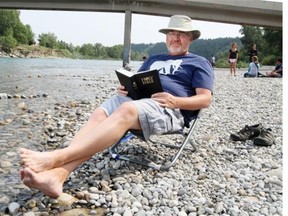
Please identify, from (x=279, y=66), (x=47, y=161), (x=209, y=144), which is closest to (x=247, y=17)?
(x=279, y=66)

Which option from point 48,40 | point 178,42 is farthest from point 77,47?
point 178,42

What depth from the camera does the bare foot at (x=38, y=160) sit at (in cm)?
200

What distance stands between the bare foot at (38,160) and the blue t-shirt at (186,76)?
1.20m

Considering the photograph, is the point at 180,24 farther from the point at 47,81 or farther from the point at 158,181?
the point at 47,81

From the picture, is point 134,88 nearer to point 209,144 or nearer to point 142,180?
point 142,180

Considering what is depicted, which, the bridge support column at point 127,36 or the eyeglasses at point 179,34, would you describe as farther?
the bridge support column at point 127,36

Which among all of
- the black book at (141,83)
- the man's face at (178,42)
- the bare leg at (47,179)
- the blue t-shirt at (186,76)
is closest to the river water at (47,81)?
the man's face at (178,42)

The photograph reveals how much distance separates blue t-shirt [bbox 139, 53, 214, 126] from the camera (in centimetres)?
293

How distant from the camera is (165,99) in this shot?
2670 millimetres

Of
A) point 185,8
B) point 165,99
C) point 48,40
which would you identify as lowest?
point 165,99

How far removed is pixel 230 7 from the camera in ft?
73.8

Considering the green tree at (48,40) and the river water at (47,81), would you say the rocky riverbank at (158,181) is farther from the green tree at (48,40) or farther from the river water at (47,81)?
the green tree at (48,40)

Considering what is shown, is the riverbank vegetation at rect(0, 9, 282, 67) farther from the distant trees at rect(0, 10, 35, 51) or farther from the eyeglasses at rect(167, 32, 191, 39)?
the eyeglasses at rect(167, 32, 191, 39)

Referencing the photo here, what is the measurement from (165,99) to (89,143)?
0.73 m
